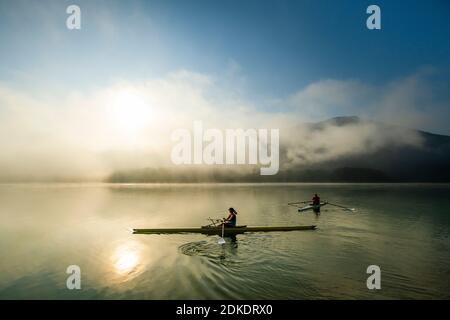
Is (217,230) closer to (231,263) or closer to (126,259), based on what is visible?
(231,263)

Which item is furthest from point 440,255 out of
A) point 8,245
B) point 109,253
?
point 8,245

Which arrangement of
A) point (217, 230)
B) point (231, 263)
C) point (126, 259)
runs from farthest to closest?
point (217, 230) < point (126, 259) < point (231, 263)

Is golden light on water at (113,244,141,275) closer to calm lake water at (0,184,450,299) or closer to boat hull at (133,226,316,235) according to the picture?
calm lake water at (0,184,450,299)

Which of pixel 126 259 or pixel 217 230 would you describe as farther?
pixel 217 230

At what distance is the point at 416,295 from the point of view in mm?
14133

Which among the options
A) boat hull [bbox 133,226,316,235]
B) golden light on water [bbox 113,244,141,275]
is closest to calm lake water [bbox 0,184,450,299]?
golden light on water [bbox 113,244,141,275]

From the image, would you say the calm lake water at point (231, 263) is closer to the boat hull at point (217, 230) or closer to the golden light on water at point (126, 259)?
the golden light on water at point (126, 259)

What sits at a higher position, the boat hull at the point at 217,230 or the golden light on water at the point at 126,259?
the boat hull at the point at 217,230

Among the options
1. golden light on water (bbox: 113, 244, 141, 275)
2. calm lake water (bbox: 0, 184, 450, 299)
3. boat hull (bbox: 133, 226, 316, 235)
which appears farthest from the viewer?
boat hull (bbox: 133, 226, 316, 235)

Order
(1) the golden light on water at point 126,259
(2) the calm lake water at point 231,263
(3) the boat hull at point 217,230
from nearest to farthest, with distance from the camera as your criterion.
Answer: (2) the calm lake water at point 231,263, (1) the golden light on water at point 126,259, (3) the boat hull at point 217,230

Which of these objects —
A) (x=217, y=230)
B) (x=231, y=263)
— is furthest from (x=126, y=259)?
(x=217, y=230)

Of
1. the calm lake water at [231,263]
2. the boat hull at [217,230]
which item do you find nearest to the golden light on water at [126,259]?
the calm lake water at [231,263]
